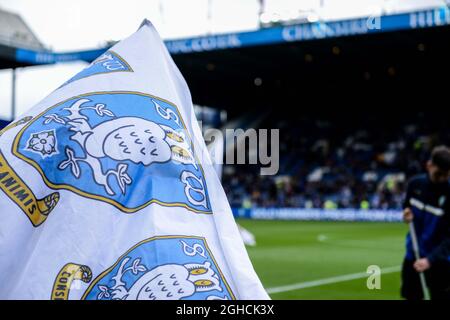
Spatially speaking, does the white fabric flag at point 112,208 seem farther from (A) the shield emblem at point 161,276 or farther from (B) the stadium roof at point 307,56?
(B) the stadium roof at point 307,56

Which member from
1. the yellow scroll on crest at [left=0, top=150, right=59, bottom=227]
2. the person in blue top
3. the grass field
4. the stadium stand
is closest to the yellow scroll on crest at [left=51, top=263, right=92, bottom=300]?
the yellow scroll on crest at [left=0, top=150, right=59, bottom=227]

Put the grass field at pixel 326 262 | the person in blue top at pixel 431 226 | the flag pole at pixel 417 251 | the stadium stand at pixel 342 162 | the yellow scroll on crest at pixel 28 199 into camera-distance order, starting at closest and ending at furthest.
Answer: the yellow scroll on crest at pixel 28 199 → the person in blue top at pixel 431 226 → the flag pole at pixel 417 251 → the grass field at pixel 326 262 → the stadium stand at pixel 342 162

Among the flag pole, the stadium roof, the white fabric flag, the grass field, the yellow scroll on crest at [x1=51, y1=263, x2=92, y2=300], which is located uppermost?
the stadium roof

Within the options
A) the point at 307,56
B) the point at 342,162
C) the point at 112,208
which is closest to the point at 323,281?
the point at 112,208

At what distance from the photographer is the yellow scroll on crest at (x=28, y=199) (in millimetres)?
2350

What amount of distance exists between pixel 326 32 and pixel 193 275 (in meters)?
24.3

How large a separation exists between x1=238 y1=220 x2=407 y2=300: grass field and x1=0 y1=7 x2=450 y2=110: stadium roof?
30.8 ft

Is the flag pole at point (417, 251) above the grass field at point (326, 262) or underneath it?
above

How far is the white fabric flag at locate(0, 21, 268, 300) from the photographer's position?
225 centimetres

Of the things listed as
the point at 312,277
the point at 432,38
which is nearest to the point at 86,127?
the point at 312,277

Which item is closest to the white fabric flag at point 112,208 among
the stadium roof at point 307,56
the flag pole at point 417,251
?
the flag pole at point 417,251

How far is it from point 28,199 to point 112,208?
0.32 meters

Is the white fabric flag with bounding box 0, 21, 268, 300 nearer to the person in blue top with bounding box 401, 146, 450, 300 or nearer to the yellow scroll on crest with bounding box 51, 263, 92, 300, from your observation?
the yellow scroll on crest with bounding box 51, 263, 92, 300

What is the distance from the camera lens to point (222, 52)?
1166 inches
